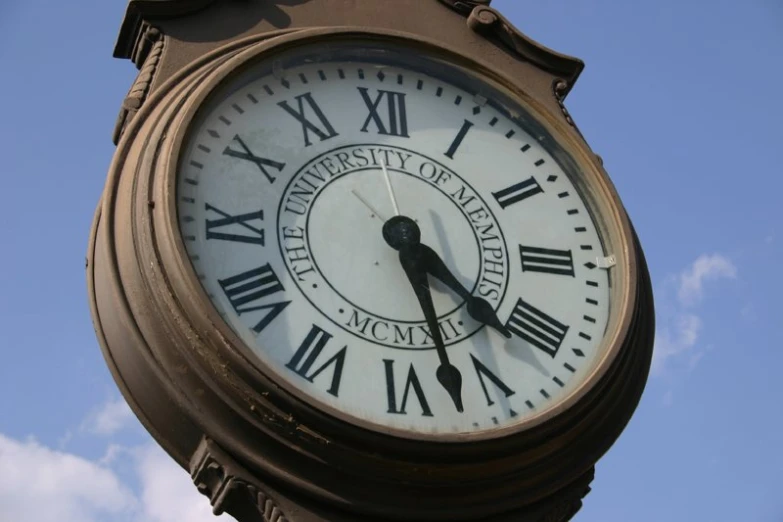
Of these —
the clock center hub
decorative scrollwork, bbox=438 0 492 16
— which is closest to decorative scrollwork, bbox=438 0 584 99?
decorative scrollwork, bbox=438 0 492 16

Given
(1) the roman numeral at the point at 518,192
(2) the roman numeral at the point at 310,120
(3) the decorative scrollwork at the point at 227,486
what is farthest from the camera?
(1) the roman numeral at the point at 518,192

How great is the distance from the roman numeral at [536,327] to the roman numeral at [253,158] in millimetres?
888

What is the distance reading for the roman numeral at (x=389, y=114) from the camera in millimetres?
5387

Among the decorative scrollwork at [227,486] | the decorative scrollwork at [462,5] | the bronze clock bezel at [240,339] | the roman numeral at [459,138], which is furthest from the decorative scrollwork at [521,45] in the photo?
the decorative scrollwork at [227,486]

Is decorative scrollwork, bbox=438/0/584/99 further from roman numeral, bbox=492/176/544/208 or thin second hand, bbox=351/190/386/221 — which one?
thin second hand, bbox=351/190/386/221

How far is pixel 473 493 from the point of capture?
4.53 meters

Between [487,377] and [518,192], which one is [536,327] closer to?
[487,377]

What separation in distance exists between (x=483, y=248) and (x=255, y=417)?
120 centimetres

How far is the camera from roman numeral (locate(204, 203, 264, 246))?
15.6 ft

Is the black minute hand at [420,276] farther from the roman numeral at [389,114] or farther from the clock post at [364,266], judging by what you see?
the roman numeral at [389,114]

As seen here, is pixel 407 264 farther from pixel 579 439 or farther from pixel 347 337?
pixel 579 439

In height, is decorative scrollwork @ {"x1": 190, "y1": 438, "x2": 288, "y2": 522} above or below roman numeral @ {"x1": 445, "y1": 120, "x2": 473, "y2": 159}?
below

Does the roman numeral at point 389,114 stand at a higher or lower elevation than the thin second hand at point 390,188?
higher

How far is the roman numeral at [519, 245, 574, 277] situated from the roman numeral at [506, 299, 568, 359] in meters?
0.18
